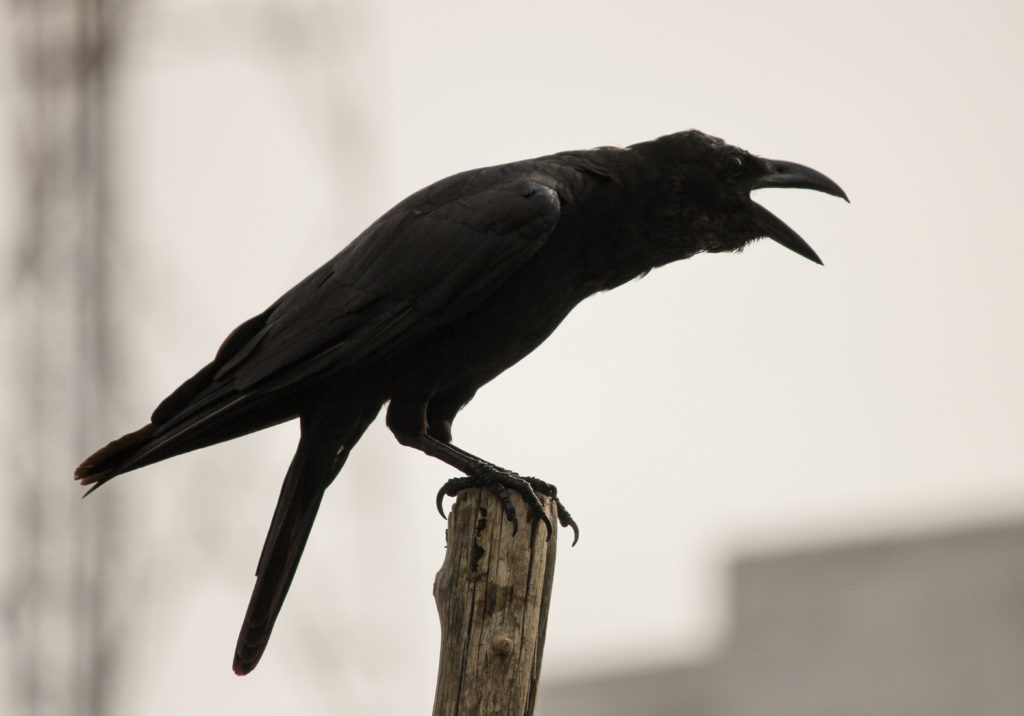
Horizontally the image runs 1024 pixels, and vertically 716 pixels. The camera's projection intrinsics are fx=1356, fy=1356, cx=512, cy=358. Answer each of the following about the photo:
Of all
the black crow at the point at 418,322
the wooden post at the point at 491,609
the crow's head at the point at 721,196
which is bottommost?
the wooden post at the point at 491,609

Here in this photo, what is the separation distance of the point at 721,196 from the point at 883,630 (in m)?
20.9

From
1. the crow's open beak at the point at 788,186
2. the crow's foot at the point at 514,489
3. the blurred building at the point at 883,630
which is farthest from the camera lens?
the blurred building at the point at 883,630

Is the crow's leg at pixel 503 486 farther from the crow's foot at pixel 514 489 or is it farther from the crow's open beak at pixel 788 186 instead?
the crow's open beak at pixel 788 186

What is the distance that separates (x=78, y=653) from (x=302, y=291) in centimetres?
484

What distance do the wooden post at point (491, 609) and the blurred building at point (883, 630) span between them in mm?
21132

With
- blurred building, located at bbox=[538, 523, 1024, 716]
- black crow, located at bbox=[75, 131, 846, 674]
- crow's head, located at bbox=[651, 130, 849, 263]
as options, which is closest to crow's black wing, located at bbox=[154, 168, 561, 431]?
black crow, located at bbox=[75, 131, 846, 674]

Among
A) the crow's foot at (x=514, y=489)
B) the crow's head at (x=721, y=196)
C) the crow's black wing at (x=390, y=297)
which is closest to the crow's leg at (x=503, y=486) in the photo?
the crow's foot at (x=514, y=489)

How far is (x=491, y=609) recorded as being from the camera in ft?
13.1

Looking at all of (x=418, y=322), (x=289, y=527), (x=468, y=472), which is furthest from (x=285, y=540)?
(x=418, y=322)

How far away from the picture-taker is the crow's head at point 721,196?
5.32 metres

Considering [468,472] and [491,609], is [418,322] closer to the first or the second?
[468,472]

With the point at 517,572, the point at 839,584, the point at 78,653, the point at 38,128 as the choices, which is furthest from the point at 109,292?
the point at 839,584

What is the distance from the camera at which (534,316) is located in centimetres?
494

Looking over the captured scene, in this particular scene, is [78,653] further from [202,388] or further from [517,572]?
[517,572]
